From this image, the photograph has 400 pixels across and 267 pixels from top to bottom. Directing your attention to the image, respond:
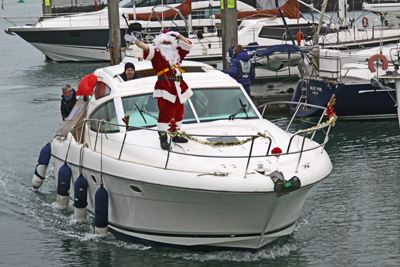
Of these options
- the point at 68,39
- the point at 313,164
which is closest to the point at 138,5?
the point at 68,39

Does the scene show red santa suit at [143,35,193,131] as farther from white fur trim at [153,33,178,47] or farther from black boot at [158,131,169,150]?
black boot at [158,131,169,150]

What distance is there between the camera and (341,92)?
13367 millimetres

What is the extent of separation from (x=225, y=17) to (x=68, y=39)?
12.7 meters

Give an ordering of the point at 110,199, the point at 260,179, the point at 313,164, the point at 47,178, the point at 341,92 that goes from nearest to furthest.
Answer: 1. the point at 260,179
2. the point at 313,164
3. the point at 110,199
4. the point at 47,178
5. the point at 341,92

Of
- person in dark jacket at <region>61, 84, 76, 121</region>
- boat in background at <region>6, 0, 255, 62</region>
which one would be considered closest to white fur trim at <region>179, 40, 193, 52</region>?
person in dark jacket at <region>61, 84, 76, 121</region>

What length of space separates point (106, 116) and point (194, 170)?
6.82ft

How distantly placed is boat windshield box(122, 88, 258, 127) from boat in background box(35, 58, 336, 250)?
13 millimetres

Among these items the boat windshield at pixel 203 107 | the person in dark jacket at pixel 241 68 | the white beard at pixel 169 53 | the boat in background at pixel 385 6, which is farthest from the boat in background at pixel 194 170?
the boat in background at pixel 385 6

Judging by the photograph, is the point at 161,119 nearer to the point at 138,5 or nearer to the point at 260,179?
the point at 260,179

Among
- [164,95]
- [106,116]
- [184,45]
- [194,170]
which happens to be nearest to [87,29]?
[106,116]

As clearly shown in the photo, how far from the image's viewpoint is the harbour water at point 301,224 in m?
6.88

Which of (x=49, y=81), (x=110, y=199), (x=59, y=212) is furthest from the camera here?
(x=49, y=81)

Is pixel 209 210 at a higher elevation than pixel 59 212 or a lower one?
higher

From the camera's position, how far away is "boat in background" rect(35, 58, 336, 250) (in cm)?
620
